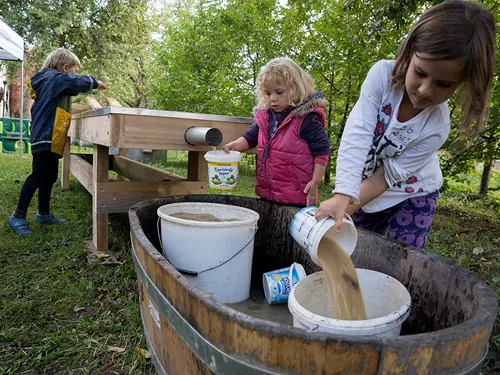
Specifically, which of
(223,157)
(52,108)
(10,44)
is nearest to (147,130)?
(223,157)

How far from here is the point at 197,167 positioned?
10.4ft

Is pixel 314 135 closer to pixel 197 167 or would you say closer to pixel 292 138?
pixel 292 138

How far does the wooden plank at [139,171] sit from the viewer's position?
11.0 feet

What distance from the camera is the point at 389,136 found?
1.78 metres

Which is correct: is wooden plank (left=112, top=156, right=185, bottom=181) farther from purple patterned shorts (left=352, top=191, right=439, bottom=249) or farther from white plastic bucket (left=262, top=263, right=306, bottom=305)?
purple patterned shorts (left=352, top=191, right=439, bottom=249)

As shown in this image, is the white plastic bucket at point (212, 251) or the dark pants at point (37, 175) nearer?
the white plastic bucket at point (212, 251)

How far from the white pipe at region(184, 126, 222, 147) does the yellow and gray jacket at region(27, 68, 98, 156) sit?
1.28 meters

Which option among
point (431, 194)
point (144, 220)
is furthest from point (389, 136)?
point (144, 220)

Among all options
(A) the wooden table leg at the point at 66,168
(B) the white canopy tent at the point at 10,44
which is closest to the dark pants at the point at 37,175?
(A) the wooden table leg at the point at 66,168

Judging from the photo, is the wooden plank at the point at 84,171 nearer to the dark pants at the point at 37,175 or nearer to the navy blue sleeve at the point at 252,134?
the dark pants at the point at 37,175

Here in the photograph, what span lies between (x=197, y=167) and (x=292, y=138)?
0.97 metres

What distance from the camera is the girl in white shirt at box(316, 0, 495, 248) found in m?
1.42

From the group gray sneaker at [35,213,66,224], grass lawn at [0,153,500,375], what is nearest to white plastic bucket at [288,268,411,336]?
grass lawn at [0,153,500,375]

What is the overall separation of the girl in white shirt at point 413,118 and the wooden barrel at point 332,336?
271 millimetres
